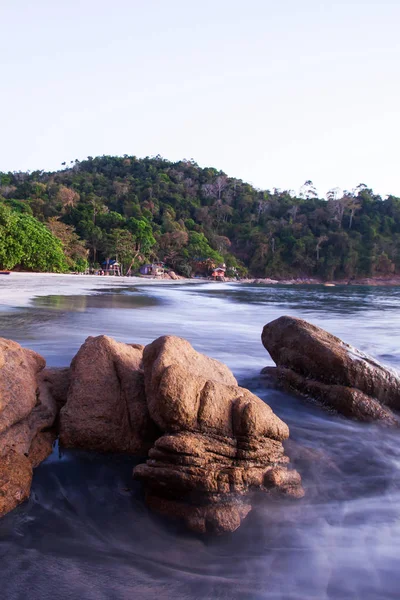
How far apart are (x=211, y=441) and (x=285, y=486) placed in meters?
0.70

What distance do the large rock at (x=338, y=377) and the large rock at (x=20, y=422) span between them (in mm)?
3064

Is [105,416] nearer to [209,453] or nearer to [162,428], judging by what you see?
[162,428]

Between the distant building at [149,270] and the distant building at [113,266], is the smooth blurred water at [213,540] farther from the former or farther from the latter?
the distant building at [149,270]

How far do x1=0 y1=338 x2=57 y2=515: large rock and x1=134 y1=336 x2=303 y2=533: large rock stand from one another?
2.73 feet

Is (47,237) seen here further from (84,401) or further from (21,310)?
(84,401)

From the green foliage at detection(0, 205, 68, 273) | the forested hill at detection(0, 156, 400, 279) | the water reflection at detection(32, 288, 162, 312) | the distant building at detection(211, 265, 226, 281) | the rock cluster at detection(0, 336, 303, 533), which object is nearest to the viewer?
the rock cluster at detection(0, 336, 303, 533)

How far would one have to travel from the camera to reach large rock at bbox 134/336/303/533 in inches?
115

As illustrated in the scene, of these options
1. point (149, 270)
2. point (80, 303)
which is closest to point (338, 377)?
point (80, 303)

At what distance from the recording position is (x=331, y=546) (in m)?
2.82

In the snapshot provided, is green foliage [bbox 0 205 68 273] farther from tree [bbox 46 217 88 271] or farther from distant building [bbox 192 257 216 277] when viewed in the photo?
distant building [bbox 192 257 216 277]

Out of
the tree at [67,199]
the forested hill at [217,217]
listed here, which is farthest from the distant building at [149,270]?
the tree at [67,199]

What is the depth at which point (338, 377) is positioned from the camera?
506 centimetres

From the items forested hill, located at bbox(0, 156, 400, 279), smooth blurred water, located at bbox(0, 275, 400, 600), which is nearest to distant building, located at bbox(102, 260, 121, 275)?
forested hill, located at bbox(0, 156, 400, 279)

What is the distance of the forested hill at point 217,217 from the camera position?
249 ft
